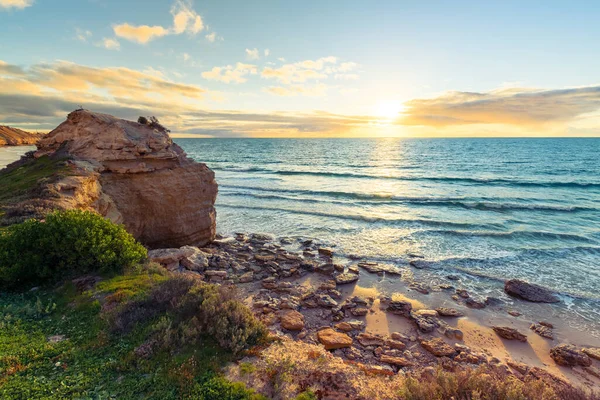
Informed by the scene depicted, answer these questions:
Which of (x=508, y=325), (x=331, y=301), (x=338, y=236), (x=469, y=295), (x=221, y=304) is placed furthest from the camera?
(x=338, y=236)

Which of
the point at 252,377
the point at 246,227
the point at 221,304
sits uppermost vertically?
the point at 221,304

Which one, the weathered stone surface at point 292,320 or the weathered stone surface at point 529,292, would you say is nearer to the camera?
the weathered stone surface at point 292,320

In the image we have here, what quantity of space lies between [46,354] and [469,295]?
12977mm

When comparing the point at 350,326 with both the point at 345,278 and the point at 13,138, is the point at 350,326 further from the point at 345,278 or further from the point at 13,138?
the point at 13,138

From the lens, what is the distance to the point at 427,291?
12031 millimetres

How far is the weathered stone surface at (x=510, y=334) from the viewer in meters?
9.17

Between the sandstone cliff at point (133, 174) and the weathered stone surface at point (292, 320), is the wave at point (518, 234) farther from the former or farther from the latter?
the sandstone cliff at point (133, 174)

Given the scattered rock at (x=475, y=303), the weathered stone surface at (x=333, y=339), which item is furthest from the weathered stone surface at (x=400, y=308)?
the weathered stone surface at (x=333, y=339)

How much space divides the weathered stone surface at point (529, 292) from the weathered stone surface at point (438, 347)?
212 inches

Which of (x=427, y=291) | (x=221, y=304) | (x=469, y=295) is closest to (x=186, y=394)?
(x=221, y=304)

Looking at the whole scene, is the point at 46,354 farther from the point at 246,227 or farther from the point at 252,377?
the point at 246,227

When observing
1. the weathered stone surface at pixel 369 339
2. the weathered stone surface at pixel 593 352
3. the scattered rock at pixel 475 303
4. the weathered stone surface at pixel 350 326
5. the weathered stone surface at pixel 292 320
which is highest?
the weathered stone surface at pixel 292 320

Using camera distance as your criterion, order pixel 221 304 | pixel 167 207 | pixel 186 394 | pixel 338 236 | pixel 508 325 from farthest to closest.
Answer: pixel 338 236
pixel 167 207
pixel 508 325
pixel 221 304
pixel 186 394

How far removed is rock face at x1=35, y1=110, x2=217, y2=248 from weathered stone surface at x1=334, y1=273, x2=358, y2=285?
7807 mm
